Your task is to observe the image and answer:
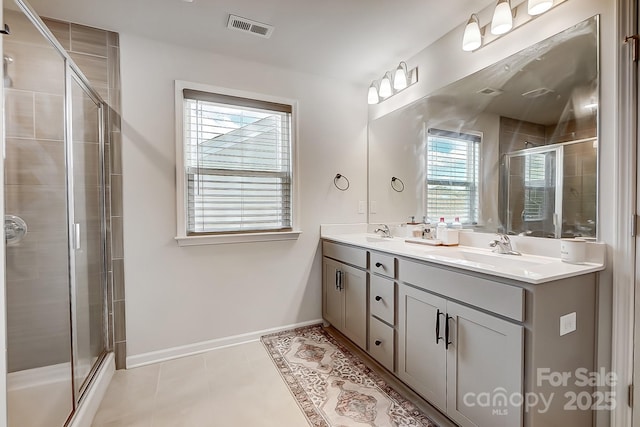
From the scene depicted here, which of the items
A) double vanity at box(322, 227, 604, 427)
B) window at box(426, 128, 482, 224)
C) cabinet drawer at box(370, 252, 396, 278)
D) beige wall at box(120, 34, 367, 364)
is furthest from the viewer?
beige wall at box(120, 34, 367, 364)

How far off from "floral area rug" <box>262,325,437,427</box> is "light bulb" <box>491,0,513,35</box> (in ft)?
7.34

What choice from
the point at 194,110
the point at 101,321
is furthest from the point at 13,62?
the point at 101,321

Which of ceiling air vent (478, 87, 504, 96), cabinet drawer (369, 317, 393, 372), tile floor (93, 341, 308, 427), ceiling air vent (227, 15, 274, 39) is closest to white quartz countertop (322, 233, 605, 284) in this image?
cabinet drawer (369, 317, 393, 372)

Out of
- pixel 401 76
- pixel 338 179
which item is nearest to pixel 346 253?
pixel 338 179

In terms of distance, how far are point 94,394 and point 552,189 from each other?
2834 mm

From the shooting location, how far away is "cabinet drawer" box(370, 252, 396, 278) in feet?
6.23

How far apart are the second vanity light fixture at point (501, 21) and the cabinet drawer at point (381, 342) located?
191 cm

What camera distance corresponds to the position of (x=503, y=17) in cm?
167

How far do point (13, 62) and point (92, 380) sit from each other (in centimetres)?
184

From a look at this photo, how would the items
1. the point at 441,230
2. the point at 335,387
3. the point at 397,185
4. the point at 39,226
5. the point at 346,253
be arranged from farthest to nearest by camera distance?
the point at 397,185
the point at 346,253
the point at 441,230
the point at 335,387
the point at 39,226

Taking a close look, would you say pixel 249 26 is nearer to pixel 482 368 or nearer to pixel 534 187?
pixel 534 187

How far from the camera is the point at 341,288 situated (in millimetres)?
2490

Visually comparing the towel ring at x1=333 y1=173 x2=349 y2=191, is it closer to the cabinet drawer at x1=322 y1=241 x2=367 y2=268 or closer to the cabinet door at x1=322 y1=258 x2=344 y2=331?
the cabinet drawer at x1=322 y1=241 x2=367 y2=268

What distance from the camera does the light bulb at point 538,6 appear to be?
1515 millimetres
